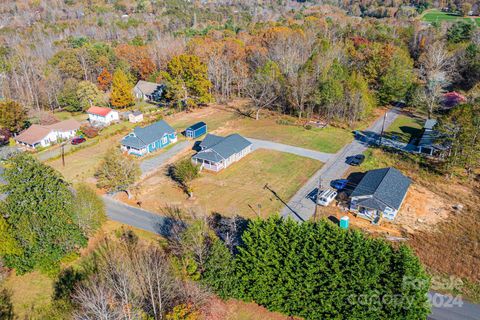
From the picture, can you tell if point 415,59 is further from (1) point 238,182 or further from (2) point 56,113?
(2) point 56,113

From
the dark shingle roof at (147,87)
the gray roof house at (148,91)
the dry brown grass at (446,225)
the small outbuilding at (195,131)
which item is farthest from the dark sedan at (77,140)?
the dry brown grass at (446,225)

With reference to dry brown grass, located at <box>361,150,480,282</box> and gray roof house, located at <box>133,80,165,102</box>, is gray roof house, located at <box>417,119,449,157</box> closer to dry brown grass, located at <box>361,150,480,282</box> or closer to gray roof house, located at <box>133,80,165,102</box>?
dry brown grass, located at <box>361,150,480,282</box>

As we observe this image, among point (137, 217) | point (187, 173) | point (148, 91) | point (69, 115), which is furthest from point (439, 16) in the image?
point (137, 217)

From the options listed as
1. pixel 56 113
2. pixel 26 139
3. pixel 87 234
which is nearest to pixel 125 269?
pixel 87 234

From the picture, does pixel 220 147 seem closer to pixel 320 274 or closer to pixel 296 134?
pixel 296 134

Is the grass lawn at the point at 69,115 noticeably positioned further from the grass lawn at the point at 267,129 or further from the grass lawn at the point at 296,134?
the grass lawn at the point at 296,134

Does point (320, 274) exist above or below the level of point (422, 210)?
above

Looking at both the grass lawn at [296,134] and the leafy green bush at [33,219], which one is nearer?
the leafy green bush at [33,219]
